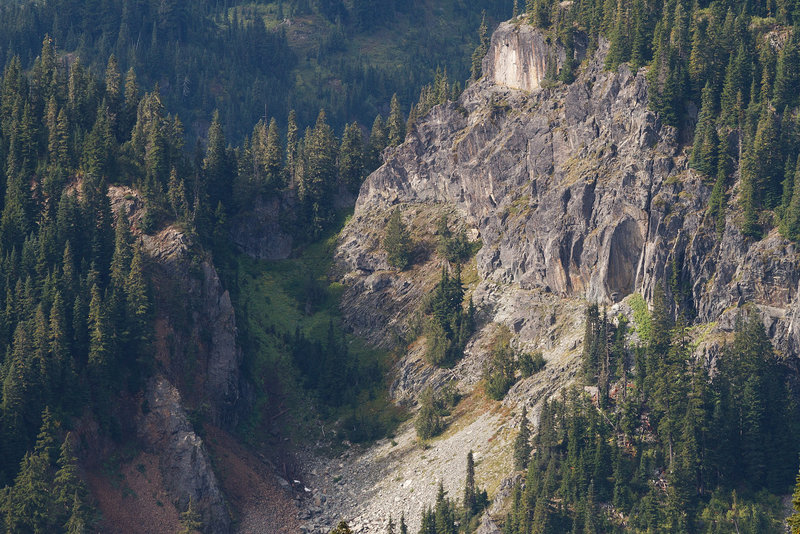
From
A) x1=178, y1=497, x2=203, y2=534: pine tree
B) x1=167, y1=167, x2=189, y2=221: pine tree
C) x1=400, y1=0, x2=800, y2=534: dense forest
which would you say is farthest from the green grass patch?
x1=178, y1=497, x2=203, y2=534: pine tree

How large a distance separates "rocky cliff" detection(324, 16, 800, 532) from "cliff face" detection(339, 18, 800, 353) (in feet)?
0.56

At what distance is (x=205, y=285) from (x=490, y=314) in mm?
36433

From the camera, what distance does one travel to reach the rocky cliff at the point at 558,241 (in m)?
167

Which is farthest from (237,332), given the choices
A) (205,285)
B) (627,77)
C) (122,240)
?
(627,77)

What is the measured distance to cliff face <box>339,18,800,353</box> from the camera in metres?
166

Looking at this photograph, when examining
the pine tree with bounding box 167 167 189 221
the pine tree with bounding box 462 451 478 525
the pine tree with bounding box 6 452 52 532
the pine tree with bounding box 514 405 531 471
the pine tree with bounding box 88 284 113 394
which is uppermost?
the pine tree with bounding box 167 167 189 221

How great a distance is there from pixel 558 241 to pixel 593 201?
657 cm

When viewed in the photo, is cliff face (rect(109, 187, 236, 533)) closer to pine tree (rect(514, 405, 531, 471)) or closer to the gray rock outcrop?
the gray rock outcrop

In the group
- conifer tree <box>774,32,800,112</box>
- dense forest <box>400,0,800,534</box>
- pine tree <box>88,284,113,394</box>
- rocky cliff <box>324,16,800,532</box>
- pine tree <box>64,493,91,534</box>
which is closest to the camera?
Result: pine tree <box>64,493,91,534</box>

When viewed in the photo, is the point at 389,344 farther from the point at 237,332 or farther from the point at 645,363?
the point at 645,363

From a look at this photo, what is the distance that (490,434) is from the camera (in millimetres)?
170125

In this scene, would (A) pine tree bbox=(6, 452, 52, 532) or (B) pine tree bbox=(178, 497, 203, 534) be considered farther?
(B) pine tree bbox=(178, 497, 203, 534)

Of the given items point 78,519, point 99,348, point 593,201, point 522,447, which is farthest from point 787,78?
point 78,519

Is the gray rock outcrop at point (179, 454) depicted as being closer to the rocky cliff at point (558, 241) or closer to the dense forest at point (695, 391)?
the rocky cliff at point (558, 241)
